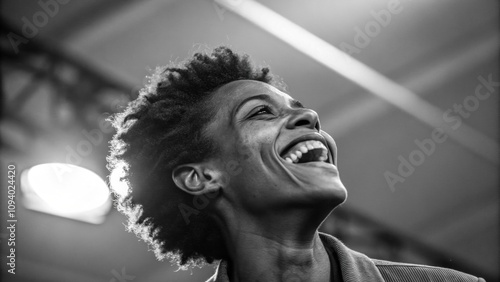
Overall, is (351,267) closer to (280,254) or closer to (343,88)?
(280,254)

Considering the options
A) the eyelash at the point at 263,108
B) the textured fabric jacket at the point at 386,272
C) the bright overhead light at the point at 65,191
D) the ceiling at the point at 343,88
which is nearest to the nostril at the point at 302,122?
the eyelash at the point at 263,108

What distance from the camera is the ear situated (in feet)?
8.08

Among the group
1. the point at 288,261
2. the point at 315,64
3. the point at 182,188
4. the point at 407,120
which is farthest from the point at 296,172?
the point at 407,120

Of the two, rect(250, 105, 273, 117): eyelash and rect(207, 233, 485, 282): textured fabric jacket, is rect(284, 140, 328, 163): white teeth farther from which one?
rect(207, 233, 485, 282): textured fabric jacket

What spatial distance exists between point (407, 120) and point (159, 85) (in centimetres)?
395

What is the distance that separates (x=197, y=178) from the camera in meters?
2.55

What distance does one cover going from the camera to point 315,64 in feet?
18.4

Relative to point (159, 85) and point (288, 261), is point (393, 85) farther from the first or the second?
point (288, 261)

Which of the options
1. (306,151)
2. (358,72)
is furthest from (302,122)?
(358,72)

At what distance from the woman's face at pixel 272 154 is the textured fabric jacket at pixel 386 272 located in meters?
0.22

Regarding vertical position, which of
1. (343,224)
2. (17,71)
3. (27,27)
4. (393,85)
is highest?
(27,27)

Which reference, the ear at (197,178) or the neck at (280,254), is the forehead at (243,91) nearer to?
the ear at (197,178)

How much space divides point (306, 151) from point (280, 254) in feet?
1.31

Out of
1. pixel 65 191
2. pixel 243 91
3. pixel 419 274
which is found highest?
pixel 65 191
